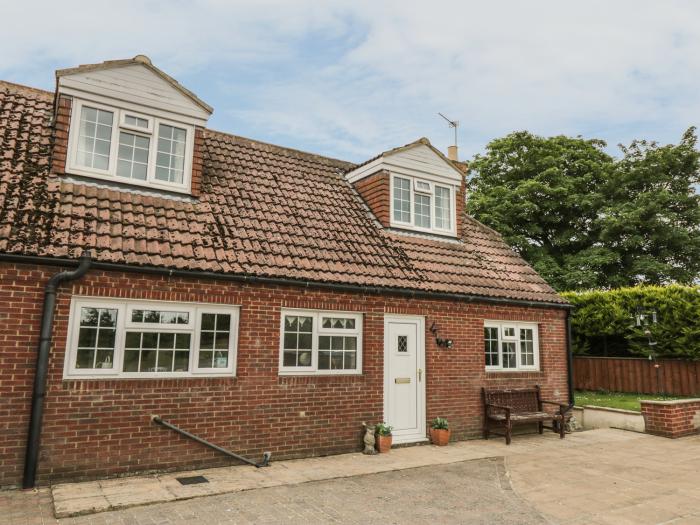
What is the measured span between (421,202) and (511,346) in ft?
13.2

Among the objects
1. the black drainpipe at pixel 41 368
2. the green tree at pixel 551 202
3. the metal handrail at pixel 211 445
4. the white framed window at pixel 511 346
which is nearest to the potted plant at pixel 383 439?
the metal handrail at pixel 211 445

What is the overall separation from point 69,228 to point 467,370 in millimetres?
7840

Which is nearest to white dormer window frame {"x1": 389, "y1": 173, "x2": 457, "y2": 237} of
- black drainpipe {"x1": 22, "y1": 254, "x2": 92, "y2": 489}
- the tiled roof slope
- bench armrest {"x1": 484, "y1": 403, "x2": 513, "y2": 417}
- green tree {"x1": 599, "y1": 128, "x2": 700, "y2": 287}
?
the tiled roof slope

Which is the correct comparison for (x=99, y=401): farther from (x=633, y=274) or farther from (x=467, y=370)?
(x=633, y=274)

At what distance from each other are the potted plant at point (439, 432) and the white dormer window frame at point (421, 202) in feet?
14.3

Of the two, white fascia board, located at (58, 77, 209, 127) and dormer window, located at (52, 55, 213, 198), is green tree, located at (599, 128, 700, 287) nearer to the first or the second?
white fascia board, located at (58, 77, 209, 127)

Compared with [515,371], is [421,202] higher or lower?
higher

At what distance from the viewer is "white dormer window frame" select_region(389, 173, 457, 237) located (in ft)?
37.3

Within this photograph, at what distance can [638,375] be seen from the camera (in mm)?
15305

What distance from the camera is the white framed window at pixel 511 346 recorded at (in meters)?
10.9

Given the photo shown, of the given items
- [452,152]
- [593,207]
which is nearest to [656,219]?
[593,207]

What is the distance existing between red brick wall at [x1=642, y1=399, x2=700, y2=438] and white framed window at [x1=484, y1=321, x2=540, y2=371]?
257 centimetres

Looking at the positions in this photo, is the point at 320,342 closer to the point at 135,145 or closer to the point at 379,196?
the point at 379,196

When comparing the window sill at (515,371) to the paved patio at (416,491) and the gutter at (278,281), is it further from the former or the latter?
the paved patio at (416,491)
